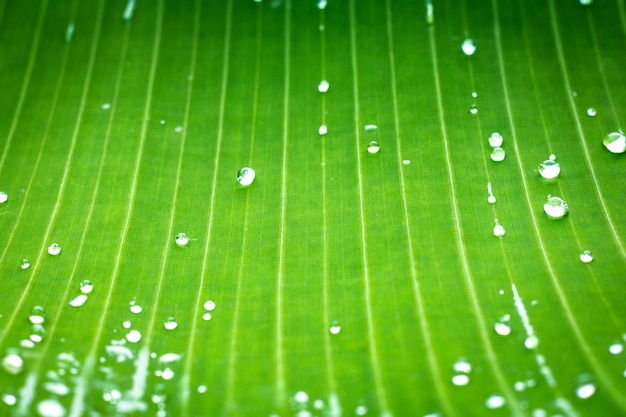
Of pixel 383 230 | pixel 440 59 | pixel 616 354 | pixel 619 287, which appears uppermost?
pixel 440 59

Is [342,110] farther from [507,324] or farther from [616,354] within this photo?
[616,354]

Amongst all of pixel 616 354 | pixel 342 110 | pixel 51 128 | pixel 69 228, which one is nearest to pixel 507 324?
pixel 616 354

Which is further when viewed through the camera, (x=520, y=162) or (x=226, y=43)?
(x=226, y=43)

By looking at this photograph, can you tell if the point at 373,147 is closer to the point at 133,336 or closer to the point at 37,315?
the point at 133,336

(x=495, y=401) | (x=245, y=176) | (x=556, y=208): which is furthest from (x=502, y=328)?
(x=245, y=176)

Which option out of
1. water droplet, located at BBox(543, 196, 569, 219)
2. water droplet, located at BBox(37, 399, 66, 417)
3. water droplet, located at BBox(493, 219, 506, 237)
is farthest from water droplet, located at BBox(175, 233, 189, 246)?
water droplet, located at BBox(543, 196, 569, 219)

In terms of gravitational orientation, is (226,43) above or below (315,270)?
above
